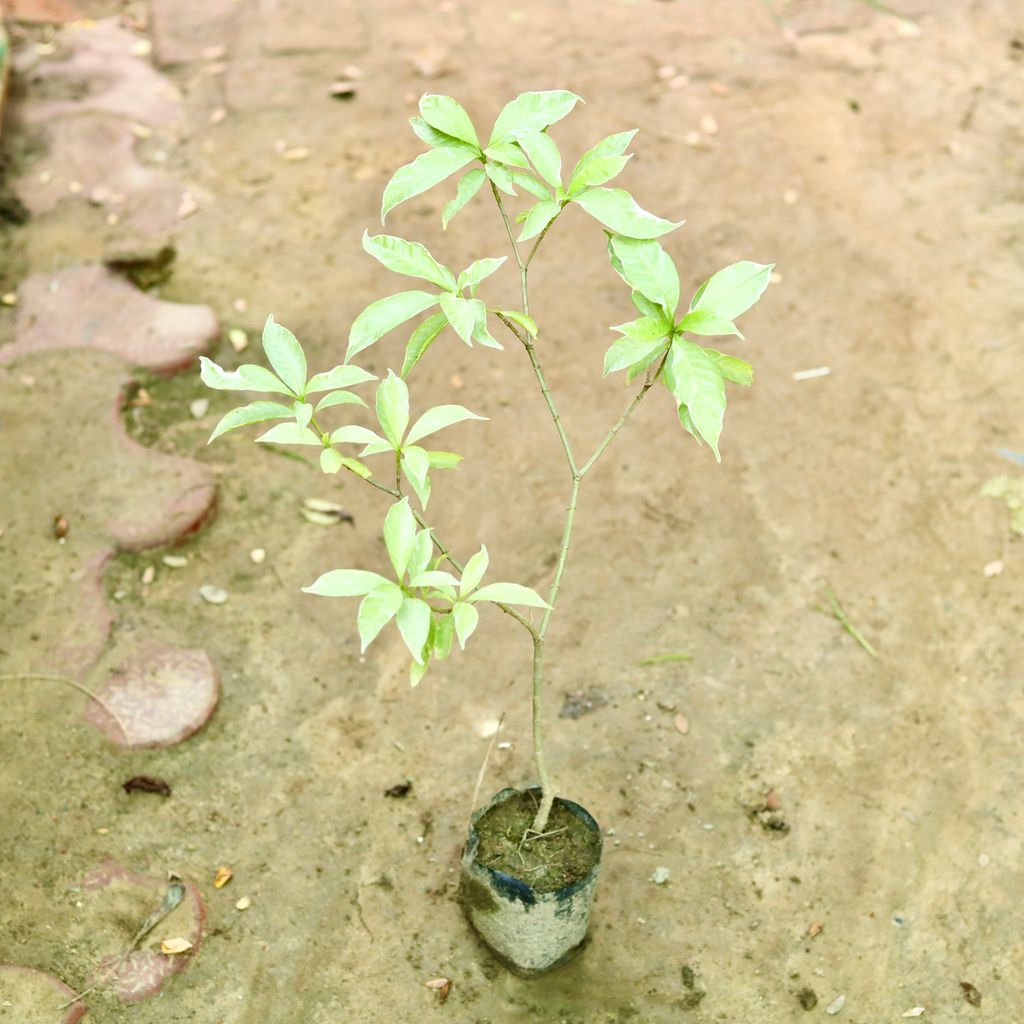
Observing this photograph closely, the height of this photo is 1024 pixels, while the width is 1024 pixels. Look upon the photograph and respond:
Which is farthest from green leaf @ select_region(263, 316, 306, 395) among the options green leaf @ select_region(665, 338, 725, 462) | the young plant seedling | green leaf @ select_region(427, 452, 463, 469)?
green leaf @ select_region(665, 338, 725, 462)

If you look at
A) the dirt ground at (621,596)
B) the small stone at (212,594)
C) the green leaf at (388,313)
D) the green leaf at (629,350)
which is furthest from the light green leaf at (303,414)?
the small stone at (212,594)

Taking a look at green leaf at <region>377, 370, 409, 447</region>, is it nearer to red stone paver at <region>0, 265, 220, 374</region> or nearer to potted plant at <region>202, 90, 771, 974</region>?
potted plant at <region>202, 90, 771, 974</region>

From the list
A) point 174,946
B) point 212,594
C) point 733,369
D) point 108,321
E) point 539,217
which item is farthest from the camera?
point 108,321

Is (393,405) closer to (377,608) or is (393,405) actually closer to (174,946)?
(377,608)

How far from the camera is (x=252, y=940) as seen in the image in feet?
8.45

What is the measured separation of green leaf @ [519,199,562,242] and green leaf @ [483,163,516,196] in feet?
0.32

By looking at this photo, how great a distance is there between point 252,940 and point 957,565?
2.20 metres

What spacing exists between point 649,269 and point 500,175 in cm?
31

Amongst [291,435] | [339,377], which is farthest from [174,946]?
[339,377]

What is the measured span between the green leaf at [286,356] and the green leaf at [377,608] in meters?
0.38

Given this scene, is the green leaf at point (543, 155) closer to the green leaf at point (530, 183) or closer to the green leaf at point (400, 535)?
the green leaf at point (530, 183)

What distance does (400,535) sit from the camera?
1.87 meters

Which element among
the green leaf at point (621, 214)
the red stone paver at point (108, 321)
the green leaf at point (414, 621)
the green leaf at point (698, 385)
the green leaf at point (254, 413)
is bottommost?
the red stone paver at point (108, 321)

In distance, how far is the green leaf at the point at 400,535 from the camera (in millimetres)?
1856
